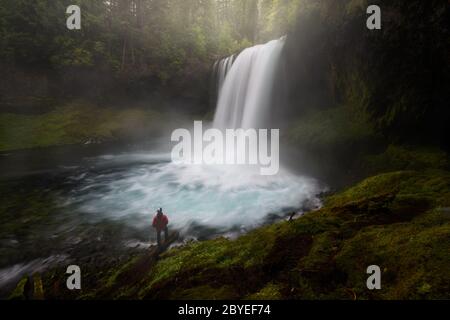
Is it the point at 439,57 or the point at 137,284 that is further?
the point at 439,57

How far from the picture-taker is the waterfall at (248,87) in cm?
2009

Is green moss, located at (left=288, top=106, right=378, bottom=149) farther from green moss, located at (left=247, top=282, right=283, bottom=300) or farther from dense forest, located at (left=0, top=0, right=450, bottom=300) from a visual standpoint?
green moss, located at (left=247, top=282, right=283, bottom=300)

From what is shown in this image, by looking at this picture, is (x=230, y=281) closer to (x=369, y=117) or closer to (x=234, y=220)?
(x=234, y=220)

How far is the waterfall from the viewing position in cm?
2009

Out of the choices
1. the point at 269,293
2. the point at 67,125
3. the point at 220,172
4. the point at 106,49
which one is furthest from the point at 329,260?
the point at 106,49

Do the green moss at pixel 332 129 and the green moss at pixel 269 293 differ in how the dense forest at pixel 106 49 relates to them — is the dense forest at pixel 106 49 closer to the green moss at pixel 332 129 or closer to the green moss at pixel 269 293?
the green moss at pixel 332 129

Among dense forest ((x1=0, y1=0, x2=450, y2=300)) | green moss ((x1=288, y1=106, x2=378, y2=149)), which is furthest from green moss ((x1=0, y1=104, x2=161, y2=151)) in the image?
green moss ((x1=288, y1=106, x2=378, y2=149))

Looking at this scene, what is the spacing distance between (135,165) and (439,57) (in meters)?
17.1

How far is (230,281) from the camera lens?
4344 mm

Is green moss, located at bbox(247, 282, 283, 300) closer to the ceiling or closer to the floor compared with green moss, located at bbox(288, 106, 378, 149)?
closer to the floor

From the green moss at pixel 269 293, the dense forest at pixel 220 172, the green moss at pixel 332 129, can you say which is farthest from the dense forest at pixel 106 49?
the green moss at pixel 269 293

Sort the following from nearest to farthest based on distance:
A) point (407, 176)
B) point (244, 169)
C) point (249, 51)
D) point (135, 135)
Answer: point (407, 176), point (244, 169), point (249, 51), point (135, 135)
